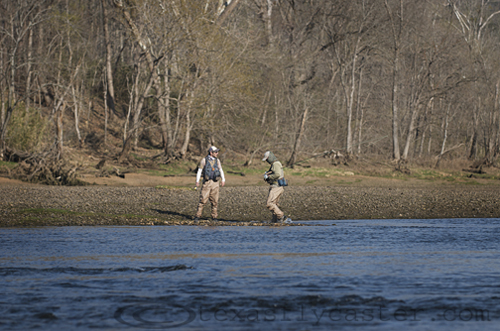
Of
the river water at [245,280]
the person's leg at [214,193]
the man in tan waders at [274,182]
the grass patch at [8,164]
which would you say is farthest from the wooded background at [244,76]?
the river water at [245,280]

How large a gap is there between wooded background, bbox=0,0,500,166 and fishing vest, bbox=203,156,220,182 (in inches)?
387

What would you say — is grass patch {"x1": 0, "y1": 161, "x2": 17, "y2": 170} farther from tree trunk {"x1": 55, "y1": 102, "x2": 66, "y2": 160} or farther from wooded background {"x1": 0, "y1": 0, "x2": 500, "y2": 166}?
tree trunk {"x1": 55, "y1": 102, "x2": 66, "y2": 160}

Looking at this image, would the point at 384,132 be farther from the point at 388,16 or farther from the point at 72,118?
the point at 72,118

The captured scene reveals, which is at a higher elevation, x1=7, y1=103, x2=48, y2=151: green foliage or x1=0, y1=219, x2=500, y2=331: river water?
x1=7, y1=103, x2=48, y2=151: green foliage

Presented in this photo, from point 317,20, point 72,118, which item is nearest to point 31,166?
point 72,118

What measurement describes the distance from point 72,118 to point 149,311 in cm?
3231

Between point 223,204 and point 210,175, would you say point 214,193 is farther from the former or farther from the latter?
point 223,204

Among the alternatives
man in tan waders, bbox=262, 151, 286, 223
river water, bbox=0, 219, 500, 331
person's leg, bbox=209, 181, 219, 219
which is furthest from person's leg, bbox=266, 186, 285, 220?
river water, bbox=0, 219, 500, 331

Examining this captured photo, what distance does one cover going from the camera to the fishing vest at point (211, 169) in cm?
1473

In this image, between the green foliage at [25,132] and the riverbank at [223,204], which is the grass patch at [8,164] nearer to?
the green foliage at [25,132]

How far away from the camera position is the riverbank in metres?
15.1

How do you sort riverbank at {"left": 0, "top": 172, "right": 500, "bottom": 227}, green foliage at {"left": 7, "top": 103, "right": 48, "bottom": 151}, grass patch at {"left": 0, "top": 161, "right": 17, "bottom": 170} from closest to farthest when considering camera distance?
riverbank at {"left": 0, "top": 172, "right": 500, "bottom": 227}
grass patch at {"left": 0, "top": 161, "right": 17, "bottom": 170}
green foliage at {"left": 7, "top": 103, "right": 48, "bottom": 151}

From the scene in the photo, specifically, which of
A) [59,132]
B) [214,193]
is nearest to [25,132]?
[59,132]

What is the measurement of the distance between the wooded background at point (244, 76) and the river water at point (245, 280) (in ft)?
42.0
